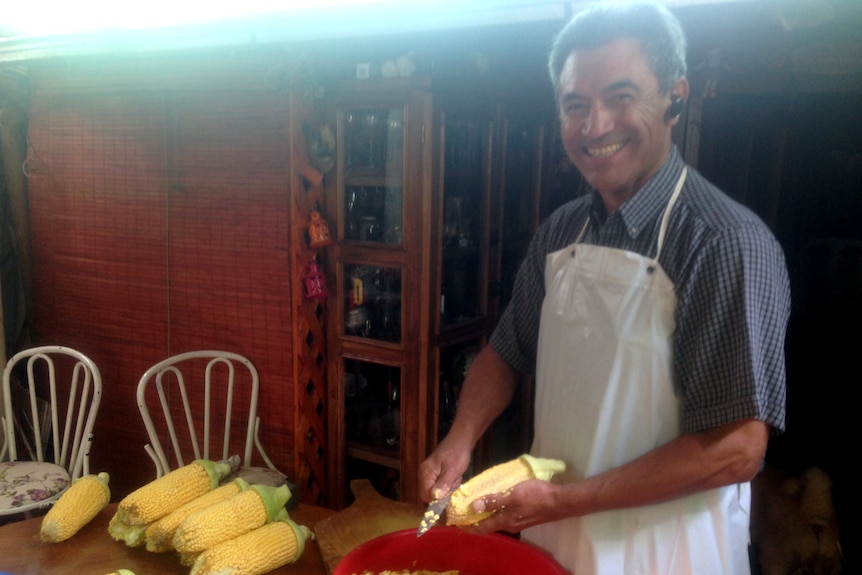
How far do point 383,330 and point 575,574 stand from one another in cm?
162

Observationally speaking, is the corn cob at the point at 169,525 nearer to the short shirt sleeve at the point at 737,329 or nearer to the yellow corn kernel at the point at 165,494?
the yellow corn kernel at the point at 165,494

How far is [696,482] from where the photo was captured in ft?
3.53

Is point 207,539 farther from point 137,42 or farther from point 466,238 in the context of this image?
point 466,238

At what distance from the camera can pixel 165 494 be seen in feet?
4.54

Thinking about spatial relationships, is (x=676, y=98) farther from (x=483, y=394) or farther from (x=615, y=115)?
(x=483, y=394)

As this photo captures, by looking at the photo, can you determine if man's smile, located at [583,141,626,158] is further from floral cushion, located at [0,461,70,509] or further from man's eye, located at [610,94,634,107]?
floral cushion, located at [0,461,70,509]

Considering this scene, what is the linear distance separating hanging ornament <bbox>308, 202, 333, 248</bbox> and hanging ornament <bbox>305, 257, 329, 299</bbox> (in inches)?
3.8

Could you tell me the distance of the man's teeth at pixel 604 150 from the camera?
122 centimetres

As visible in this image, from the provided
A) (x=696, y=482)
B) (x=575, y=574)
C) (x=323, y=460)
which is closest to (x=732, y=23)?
(x=696, y=482)

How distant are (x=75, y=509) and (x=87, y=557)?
126 mm

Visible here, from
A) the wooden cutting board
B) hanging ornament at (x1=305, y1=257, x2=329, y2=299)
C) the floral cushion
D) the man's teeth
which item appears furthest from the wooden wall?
the man's teeth

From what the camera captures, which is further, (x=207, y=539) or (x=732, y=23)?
(x=732, y=23)

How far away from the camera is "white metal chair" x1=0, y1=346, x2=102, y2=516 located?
101 inches

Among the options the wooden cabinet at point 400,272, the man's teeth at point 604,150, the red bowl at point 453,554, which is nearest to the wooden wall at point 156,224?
the wooden cabinet at point 400,272
